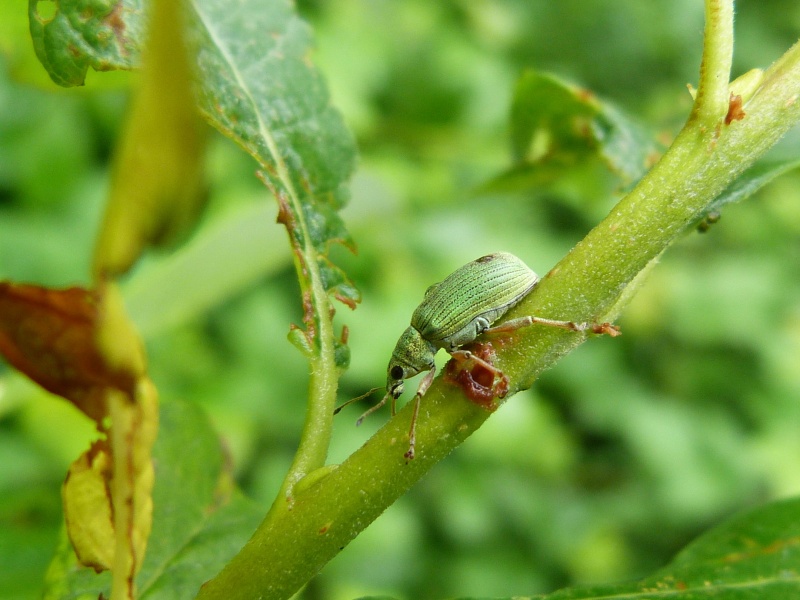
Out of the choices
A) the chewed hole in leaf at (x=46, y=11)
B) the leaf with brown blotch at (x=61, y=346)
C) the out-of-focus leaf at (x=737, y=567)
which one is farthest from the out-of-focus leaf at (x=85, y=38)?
the out-of-focus leaf at (x=737, y=567)

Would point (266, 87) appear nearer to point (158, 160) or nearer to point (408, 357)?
point (408, 357)

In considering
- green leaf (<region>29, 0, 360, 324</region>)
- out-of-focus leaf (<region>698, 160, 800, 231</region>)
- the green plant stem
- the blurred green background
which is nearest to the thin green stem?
the green plant stem

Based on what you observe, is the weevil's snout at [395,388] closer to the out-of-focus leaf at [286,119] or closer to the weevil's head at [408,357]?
the weevil's head at [408,357]

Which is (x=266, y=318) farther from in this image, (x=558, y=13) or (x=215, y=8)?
(x=558, y=13)

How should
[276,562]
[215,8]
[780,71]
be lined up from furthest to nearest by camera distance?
[215,8], [780,71], [276,562]

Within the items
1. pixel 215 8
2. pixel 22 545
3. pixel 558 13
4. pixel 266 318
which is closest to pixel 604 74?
pixel 558 13

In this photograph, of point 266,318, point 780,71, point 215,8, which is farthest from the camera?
point 266,318

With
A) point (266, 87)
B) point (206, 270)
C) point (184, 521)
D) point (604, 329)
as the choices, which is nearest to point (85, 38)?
point (266, 87)
